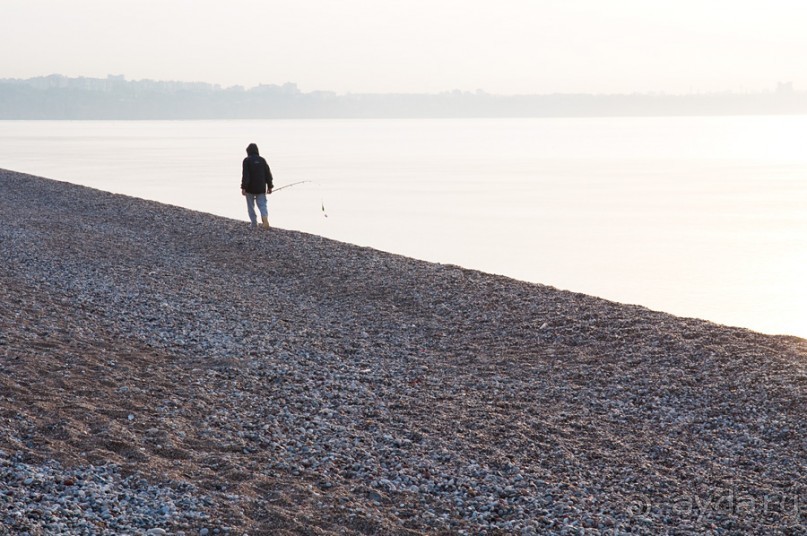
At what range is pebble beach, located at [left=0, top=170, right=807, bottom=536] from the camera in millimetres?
6203

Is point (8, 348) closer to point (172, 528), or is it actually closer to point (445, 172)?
point (172, 528)

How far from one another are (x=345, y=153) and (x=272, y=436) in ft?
317

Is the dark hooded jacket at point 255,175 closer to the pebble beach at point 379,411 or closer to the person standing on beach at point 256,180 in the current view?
the person standing on beach at point 256,180

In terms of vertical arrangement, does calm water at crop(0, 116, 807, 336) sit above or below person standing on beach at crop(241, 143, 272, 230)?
below

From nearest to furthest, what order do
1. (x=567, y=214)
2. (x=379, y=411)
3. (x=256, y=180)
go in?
(x=379, y=411)
(x=256, y=180)
(x=567, y=214)

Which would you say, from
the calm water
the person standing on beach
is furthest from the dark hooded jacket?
the calm water

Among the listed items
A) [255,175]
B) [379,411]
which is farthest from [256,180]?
[379,411]

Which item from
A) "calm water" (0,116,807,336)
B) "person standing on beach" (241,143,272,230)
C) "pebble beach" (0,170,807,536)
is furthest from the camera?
"calm water" (0,116,807,336)

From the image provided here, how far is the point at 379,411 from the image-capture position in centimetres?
848

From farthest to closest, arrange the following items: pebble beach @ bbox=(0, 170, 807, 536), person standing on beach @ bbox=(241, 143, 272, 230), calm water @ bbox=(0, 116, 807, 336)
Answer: calm water @ bbox=(0, 116, 807, 336) → person standing on beach @ bbox=(241, 143, 272, 230) → pebble beach @ bbox=(0, 170, 807, 536)

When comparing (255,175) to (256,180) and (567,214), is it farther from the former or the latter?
(567,214)

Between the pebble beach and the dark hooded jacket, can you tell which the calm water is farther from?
the pebble beach

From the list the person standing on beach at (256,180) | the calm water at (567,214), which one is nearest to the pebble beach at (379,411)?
the person standing on beach at (256,180)

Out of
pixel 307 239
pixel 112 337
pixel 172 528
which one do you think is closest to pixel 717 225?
pixel 307 239
